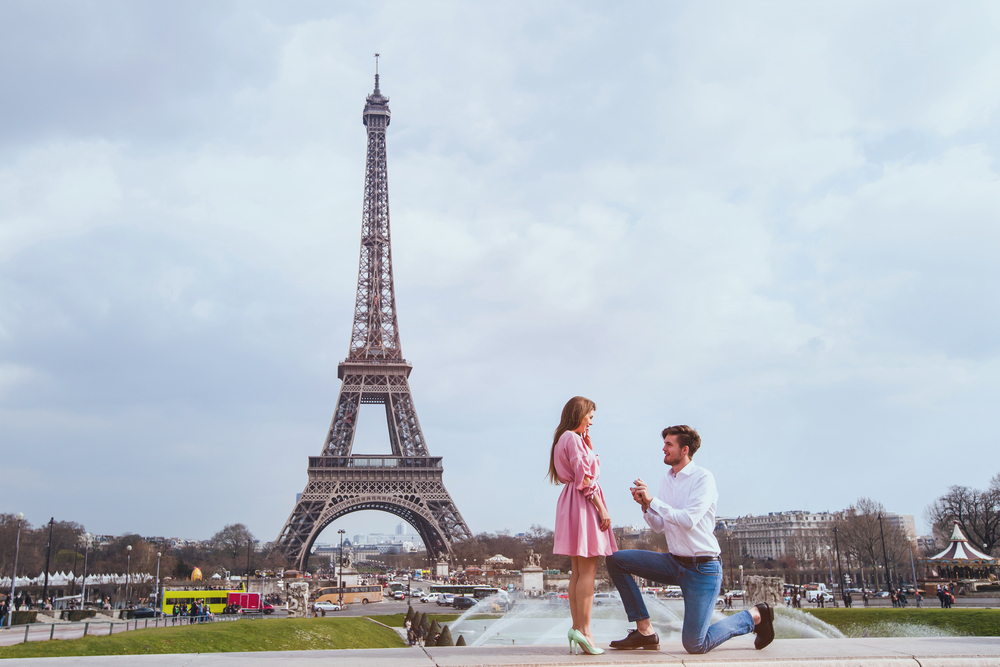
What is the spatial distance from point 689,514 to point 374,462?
57723mm

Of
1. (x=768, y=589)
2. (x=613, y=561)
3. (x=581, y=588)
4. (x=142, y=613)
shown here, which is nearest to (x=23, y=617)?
(x=142, y=613)

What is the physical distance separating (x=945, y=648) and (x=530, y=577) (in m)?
38.7

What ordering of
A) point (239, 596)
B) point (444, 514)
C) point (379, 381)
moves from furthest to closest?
point (379, 381), point (444, 514), point (239, 596)

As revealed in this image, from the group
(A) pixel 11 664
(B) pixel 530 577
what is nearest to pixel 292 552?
(B) pixel 530 577

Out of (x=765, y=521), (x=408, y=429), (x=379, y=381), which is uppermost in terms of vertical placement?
(x=379, y=381)

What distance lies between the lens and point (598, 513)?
5.52m

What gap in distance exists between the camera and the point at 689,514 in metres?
5.25

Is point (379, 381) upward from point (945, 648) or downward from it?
upward

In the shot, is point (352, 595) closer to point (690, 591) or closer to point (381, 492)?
point (381, 492)

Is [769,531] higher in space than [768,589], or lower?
lower

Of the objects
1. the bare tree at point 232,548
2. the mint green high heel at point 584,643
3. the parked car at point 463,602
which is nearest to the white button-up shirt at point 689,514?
the mint green high heel at point 584,643

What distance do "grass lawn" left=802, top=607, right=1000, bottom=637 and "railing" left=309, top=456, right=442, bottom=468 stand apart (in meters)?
42.7

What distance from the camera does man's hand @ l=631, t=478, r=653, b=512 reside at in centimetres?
539

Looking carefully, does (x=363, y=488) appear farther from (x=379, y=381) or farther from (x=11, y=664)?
(x=11, y=664)
